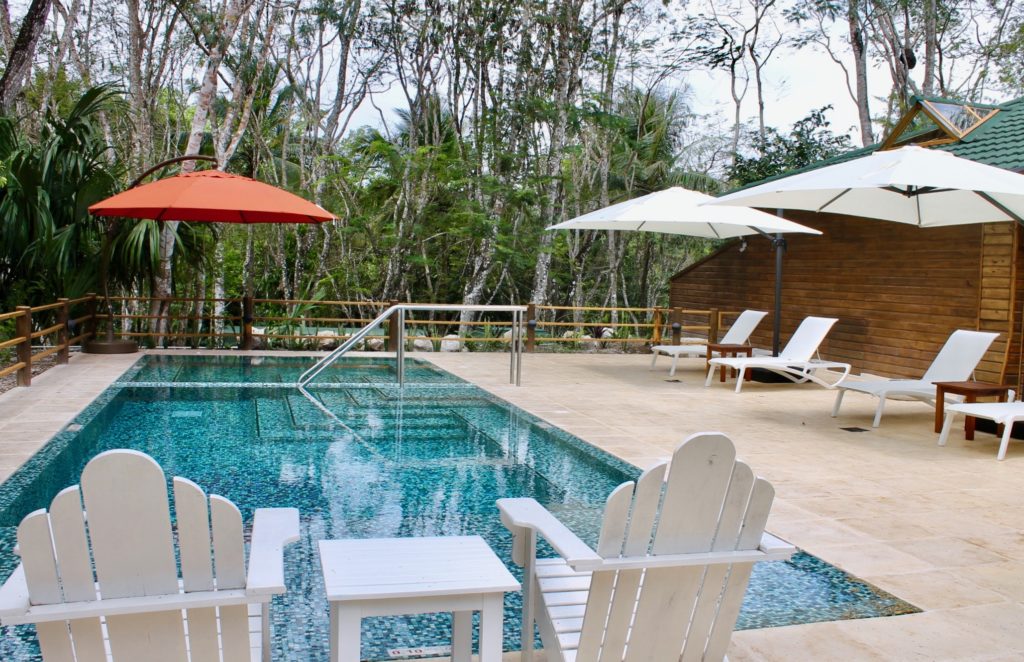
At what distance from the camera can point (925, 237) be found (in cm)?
1036

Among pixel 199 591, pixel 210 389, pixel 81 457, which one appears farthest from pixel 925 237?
pixel 199 591

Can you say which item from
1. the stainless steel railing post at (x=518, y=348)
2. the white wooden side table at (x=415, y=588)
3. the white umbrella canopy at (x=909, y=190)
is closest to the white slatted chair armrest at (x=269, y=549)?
the white wooden side table at (x=415, y=588)

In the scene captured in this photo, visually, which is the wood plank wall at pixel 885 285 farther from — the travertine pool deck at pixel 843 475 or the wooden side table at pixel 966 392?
the wooden side table at pixel 966 392

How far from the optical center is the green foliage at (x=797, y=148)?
16859 mm

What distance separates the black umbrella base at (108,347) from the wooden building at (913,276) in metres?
9.19

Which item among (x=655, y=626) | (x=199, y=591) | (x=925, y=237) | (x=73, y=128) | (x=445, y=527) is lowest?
(x=445, y=527)

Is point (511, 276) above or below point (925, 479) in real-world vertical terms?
above

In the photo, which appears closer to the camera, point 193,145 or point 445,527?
point 445,527

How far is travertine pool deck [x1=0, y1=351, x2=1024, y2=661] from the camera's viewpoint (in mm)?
2947

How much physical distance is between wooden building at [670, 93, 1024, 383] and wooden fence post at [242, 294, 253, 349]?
7.72 meters

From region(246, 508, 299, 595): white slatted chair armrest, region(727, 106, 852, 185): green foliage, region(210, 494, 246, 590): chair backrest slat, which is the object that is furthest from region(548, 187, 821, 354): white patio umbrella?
region(210, 494, 246, 590): chair backrest slat

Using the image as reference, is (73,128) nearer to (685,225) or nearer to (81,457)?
(81,457)

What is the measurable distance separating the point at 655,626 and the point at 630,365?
9800 mm

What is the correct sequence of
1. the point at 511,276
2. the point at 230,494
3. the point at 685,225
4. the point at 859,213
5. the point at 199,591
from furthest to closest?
the point at 511,276
the point at 685,225
the point at 859,213
the point at 230,494
the point at 199,591
